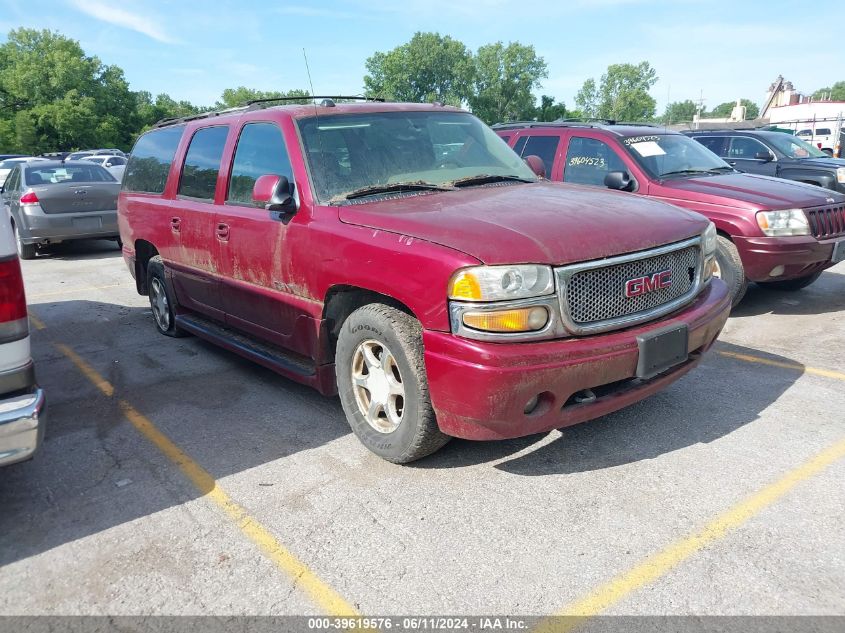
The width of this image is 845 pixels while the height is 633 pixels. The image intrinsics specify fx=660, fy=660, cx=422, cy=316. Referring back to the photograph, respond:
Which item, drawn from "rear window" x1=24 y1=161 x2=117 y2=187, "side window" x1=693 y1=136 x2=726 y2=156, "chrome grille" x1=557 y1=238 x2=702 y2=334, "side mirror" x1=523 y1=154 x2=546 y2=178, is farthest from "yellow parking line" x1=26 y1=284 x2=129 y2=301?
"side window" x1=693 y1=136 x2=726 y2=156

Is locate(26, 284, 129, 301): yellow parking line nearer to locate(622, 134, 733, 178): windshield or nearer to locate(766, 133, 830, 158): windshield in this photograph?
locate(622, 134, 733, 178): windshield

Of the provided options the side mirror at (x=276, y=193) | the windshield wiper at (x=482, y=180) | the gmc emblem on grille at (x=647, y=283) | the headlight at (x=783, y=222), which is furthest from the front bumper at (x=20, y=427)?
the headlight at (x=783, y=222)

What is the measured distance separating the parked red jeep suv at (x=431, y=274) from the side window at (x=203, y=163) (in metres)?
0.02

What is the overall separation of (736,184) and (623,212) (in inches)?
145

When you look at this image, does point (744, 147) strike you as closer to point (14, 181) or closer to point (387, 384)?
point (387, 384)

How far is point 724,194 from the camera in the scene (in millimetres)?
6289

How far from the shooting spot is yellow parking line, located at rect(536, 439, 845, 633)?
7.85ft

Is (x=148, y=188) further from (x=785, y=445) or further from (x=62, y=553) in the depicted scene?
(x=785, y=445)

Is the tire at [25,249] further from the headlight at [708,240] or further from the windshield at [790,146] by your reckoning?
the windshield at [790,146]

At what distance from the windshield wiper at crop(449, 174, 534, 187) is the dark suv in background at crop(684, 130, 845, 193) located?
6.84 m

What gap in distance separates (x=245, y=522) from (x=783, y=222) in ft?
17.8

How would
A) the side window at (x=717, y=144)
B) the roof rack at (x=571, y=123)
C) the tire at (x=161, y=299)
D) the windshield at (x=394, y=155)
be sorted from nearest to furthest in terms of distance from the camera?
the windshield at (x=394, y=155) → the tire at (x=161, y=299) → the roof rack at (x=571, y=123) → the side window at (x=717, y=144)

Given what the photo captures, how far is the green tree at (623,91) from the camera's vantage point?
114 metres

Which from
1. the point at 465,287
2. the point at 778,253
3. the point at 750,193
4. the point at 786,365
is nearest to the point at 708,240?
the point at 786,365
